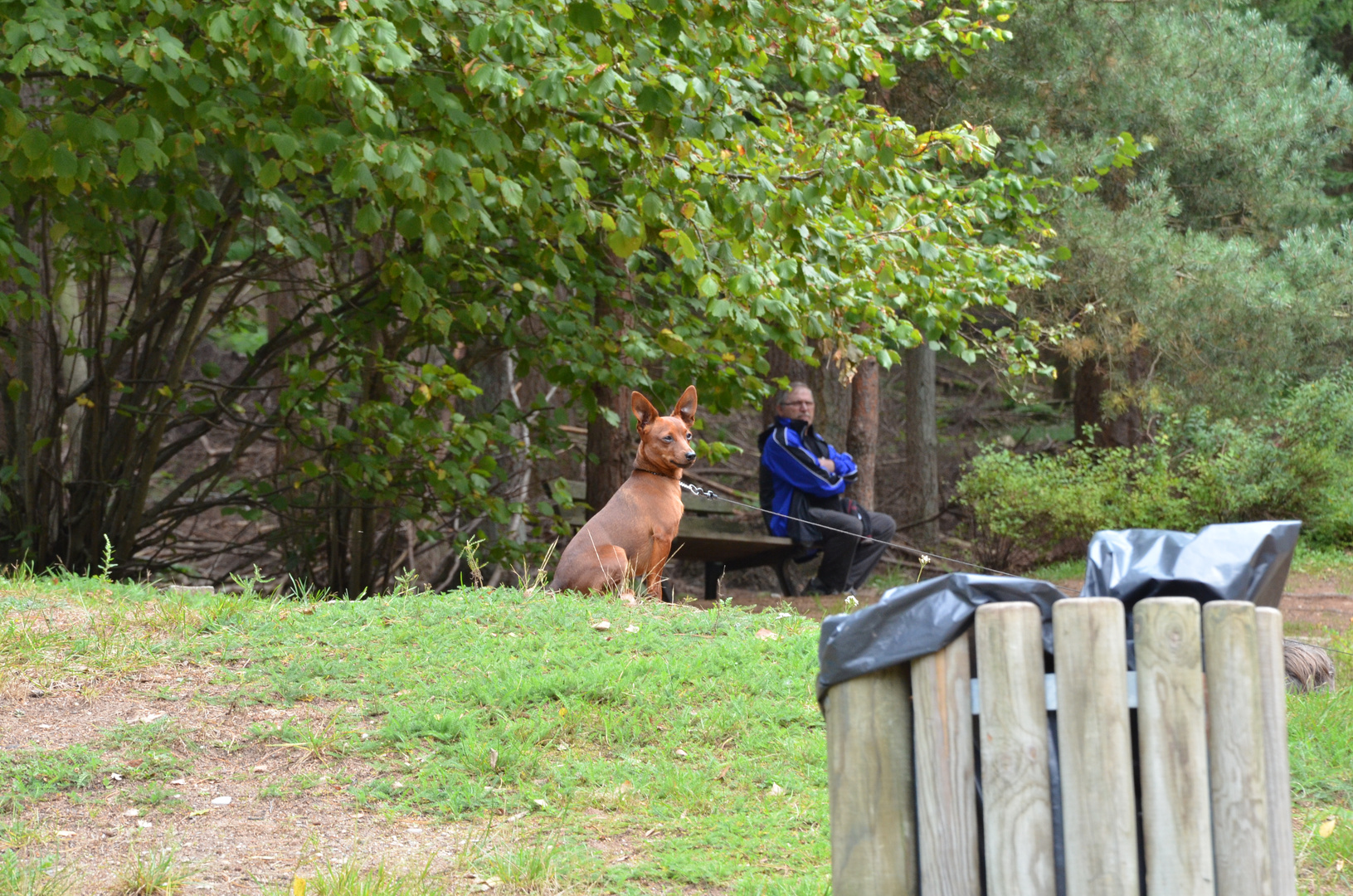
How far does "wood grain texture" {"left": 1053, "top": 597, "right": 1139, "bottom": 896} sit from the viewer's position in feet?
7.99

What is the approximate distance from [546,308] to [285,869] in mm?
6360

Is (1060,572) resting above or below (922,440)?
below

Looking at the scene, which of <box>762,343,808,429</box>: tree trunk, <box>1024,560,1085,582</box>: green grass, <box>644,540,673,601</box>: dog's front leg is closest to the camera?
<box>644,540,673,601</box>: dog's front leg

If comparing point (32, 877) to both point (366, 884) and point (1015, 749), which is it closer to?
point (366, 884)


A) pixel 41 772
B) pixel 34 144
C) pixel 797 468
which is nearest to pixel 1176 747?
pixel 41 772

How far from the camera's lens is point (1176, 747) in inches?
96.0

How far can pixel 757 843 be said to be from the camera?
13.2 ft

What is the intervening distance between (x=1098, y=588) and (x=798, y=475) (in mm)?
8480

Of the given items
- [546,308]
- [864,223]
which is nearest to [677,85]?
[864,223]

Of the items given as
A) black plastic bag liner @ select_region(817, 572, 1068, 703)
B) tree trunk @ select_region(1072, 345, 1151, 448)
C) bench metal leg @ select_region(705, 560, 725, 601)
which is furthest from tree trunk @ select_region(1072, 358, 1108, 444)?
black plastic bag liner @ select_region(817, 572, 1068, 703)

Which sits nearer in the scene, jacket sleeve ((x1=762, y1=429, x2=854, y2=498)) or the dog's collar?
the dog's collar

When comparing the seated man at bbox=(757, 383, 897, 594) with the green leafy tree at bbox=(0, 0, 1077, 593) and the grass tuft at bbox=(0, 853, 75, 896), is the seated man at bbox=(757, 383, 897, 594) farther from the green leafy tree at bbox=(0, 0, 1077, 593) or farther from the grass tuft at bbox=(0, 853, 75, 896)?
the grass tuft at bbox=(0, 853, 75, 896)

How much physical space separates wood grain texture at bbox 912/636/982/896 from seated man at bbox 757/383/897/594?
8521 millimetres

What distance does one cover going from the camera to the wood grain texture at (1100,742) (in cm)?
244
